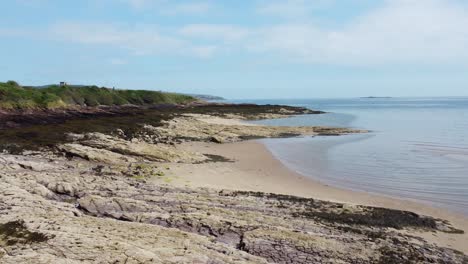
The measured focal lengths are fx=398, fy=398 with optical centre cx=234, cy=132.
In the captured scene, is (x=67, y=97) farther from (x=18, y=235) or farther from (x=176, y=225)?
(x=18, y=235)

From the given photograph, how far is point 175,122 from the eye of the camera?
42.2 m

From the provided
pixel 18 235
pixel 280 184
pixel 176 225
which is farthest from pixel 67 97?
pixel 18 235

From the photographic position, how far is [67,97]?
5781 centimetres

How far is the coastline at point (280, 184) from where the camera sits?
1363 cm

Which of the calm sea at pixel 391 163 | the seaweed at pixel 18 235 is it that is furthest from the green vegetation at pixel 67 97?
the seaweed at pixel 18 235

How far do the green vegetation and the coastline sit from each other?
2773cm

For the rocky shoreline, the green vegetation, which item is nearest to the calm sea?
the rocky shoreline

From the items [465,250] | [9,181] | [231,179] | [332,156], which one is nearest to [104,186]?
[9,181]

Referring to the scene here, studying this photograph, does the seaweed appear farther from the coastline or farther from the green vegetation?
the green vegetation

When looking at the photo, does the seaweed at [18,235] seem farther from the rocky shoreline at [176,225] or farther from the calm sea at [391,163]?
the calm sea at [391,163]

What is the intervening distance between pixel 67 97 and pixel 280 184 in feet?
→ 157

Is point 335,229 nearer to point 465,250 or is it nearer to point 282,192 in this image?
point 465,250

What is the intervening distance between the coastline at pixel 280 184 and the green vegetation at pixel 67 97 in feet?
91.0

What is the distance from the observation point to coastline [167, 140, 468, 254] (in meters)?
13.6
